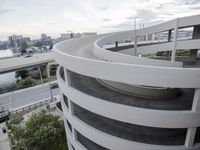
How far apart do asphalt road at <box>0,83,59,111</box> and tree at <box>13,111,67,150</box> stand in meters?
17.2

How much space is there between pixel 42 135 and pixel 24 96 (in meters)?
24.2

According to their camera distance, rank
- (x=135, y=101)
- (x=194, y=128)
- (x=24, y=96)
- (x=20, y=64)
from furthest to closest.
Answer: (x=20, y=64), (x=24, y=96), (x=135, y=101), (x=194, y=128)

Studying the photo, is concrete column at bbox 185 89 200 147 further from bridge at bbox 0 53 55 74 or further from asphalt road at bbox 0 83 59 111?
bridge at bbox 0 53 55 74

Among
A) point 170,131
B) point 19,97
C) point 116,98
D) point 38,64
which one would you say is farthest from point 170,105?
point 38,64

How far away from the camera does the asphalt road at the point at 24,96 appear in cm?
3422

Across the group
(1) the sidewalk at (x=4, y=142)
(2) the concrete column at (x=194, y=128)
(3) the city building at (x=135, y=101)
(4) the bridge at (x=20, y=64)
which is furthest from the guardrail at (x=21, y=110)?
(2) the concrete column at (x=194, y=128)

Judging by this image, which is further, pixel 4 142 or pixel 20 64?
pixel 20 64

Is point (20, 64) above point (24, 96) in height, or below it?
above

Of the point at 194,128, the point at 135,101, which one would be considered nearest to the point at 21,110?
the point at 135,101

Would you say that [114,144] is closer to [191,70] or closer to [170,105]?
[170,105]

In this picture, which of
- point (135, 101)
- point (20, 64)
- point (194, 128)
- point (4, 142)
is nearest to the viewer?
point (194, 128)

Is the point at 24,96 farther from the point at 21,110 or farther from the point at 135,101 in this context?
the point at 135,101

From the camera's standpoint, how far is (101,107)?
9242 mm

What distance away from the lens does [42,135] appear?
1761 centimetres
